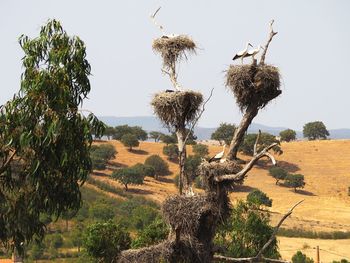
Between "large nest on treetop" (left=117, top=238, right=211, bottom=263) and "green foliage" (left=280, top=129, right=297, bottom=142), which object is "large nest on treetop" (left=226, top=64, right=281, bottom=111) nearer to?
"large nest on treetop" (left=117, top=238, right=211, bottom=263)

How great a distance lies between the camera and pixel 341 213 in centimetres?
6188

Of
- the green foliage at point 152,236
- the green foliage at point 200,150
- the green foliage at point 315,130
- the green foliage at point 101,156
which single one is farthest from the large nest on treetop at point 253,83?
the green foliage at point 315,130

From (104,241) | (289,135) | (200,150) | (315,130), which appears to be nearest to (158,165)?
(200,150)

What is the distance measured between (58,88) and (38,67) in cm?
87

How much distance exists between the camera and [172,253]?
10.7m

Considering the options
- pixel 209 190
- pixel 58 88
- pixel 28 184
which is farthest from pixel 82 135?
pixel 209 190

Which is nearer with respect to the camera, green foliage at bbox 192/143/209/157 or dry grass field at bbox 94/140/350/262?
dry grass field at bbox 94/140/350/262

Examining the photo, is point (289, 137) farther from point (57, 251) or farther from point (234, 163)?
point (234, 163)

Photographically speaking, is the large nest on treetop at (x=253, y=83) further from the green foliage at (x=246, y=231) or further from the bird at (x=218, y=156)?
the green foliage at (x=246, y=231)

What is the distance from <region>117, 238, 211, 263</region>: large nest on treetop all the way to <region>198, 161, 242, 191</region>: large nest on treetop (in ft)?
4.10

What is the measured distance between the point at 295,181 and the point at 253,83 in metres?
63.8

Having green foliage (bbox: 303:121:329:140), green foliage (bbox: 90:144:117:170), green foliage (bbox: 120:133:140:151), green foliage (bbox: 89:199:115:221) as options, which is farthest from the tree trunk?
green foliage (bbox: 303:121:329:140)

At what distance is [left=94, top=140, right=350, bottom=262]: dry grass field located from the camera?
5778 cm

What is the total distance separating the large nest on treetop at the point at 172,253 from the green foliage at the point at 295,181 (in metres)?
63.2
